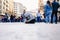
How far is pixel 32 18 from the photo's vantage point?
5.47 metres

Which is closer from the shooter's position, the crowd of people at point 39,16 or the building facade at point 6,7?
the building facade at point 6,7

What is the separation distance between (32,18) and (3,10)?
87 centimetres

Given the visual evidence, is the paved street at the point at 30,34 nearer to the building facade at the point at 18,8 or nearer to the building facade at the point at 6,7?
the building facade at the point at 6,7

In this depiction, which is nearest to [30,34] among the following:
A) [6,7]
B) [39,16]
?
[6,7]

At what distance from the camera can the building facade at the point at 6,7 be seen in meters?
5.15

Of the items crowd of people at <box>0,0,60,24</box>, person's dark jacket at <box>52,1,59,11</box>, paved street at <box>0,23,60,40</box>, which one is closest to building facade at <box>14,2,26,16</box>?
crowd of people at <box>0,0,60,24</box>

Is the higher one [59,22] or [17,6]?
[17,6]

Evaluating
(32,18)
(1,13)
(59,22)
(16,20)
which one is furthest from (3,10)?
(59,22)

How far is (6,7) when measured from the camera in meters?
5.18

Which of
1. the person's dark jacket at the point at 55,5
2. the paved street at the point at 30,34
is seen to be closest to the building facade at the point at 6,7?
the person's dark jacket at the point at 55,5

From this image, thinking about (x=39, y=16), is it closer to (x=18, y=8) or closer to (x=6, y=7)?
(x=18, y=8)

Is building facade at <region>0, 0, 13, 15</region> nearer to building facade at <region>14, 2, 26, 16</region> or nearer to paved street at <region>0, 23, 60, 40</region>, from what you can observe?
building facade at <region>14, 2, 26, 16</region>

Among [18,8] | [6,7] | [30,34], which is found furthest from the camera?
[18,8]

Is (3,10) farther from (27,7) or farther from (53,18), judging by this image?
(53,18)
